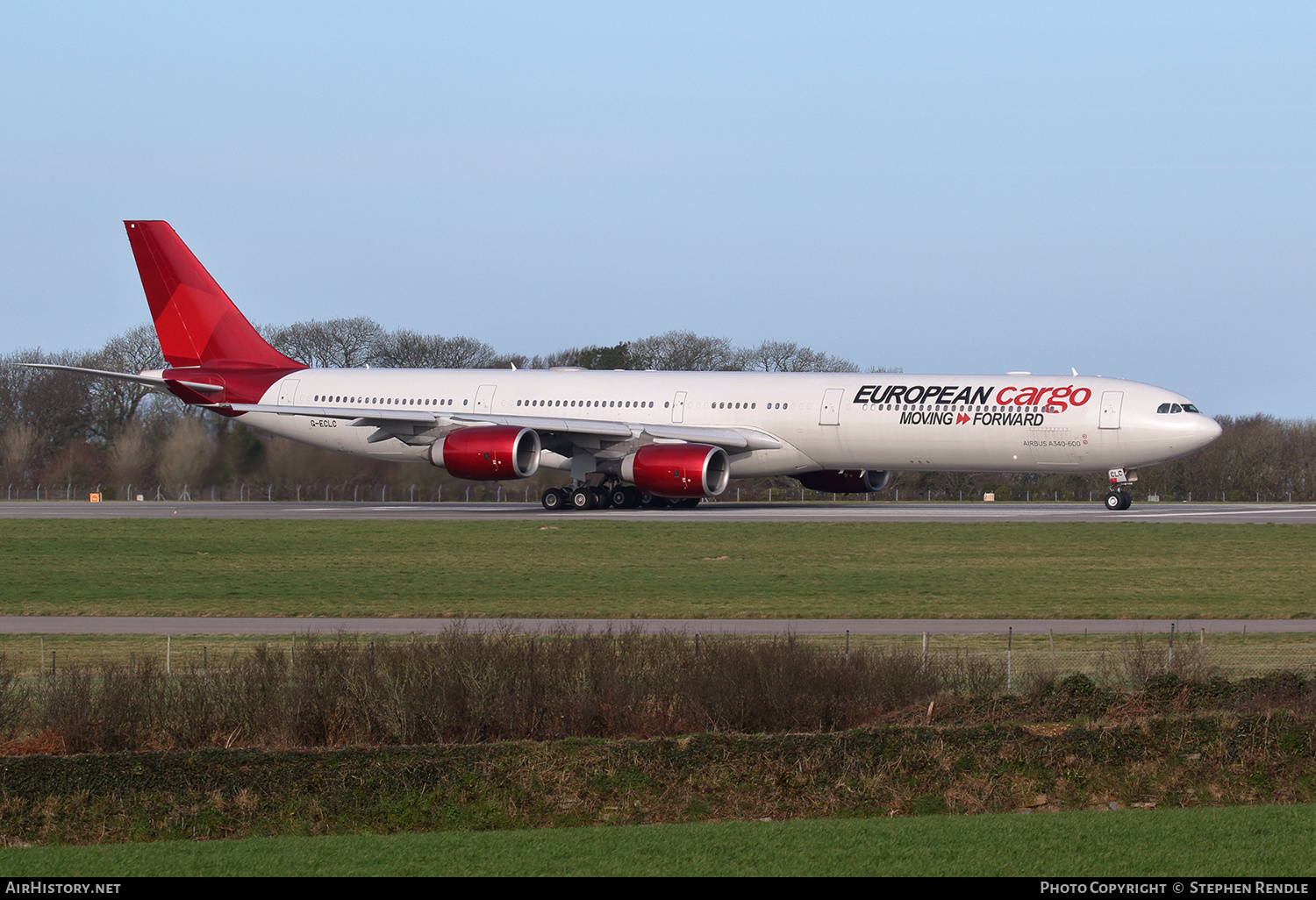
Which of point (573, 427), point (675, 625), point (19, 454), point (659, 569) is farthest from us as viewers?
point (19, 454)

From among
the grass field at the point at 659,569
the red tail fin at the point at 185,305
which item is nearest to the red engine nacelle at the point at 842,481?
the grass field at the point at 659,569

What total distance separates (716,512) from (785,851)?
39.7 meters

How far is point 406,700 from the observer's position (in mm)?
17156

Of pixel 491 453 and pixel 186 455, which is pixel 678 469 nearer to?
pixel 491 453

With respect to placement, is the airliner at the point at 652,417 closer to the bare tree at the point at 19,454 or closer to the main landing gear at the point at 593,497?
the main landing gear at the point at 593,497

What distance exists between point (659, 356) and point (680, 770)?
95.5 metres

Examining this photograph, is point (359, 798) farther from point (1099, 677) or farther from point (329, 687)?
point (1099, 677)

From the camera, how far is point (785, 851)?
12.8m

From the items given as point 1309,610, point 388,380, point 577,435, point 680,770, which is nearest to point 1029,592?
point 1309,610

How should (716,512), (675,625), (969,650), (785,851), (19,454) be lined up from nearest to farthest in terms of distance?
(785,851)
(969,650)
(675,625)
(716,512)
(19,454)

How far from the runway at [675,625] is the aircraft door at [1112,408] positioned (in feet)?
71.4

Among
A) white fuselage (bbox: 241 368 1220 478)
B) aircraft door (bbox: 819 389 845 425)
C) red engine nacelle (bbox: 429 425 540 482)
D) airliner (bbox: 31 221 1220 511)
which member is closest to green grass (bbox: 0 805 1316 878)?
white fuselage (bbox: 241 368 1220 478)

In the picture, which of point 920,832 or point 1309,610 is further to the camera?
point 1309,610

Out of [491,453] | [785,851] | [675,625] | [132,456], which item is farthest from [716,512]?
[785,851]
